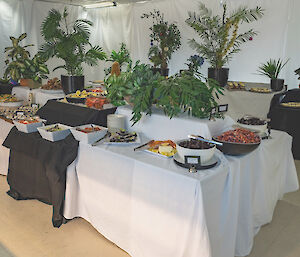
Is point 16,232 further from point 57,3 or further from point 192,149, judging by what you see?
point 57,3

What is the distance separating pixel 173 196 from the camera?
1.28 metres

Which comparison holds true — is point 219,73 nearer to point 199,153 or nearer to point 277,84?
point 277,84

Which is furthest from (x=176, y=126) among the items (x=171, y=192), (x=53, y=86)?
(x=53, y=86)

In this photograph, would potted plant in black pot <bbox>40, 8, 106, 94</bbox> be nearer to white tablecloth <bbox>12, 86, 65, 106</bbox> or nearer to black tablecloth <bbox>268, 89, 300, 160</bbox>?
white tablecloth <bbox>12, 86, 65, 106</bbox>

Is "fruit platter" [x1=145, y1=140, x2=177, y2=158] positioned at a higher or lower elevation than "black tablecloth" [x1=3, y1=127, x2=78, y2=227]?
higher

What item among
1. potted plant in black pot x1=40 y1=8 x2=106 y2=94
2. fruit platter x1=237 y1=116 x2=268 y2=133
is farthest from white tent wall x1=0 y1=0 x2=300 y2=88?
potted plant in black pot x1=40 y1=8 x2=106 y2=94

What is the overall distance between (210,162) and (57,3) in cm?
552

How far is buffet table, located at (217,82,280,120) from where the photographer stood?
3150mm

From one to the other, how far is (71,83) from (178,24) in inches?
126

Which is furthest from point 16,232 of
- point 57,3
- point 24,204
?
point 57,3

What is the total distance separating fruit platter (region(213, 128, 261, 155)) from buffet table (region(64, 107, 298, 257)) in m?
0.05

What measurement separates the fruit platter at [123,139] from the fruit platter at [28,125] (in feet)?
1.95

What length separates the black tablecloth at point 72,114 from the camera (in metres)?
1.96

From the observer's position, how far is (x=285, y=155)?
6.36 feet
